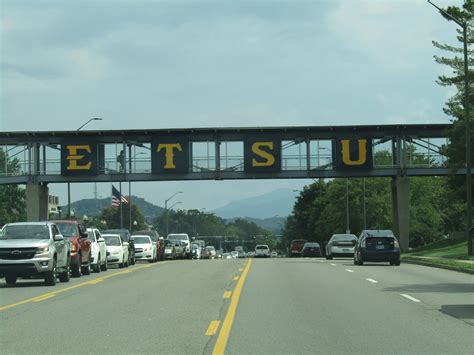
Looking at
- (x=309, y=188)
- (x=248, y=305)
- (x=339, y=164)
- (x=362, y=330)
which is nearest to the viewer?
(x=362, y=330)

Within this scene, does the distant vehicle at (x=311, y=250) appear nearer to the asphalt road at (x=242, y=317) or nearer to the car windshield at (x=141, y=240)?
the car windshield at (x=141, y=240)

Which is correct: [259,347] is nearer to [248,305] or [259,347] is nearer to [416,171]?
[248,305]

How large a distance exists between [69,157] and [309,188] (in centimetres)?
7192

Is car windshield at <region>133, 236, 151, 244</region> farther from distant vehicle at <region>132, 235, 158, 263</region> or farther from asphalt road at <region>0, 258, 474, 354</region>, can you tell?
asphalt road at <region>0, 258, 474, 354</region>

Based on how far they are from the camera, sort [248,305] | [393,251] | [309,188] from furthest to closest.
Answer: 1. [309,188]
2. [393,251]
3. [248,305]

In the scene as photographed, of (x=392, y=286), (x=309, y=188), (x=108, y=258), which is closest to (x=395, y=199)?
(x=108, y=258)

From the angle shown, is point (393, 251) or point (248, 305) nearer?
point (248, 305)

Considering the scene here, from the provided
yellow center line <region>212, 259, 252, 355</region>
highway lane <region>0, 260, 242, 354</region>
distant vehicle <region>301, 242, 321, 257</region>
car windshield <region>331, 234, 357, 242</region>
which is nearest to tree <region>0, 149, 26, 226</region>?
distant vehicle <region>301, 242, 321, 257</region>

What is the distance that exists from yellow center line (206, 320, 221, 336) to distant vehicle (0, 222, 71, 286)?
10.3 m

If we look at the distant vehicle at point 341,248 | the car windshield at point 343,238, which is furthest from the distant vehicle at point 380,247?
the car windshield at point 343,238

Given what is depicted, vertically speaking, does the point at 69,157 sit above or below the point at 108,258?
above

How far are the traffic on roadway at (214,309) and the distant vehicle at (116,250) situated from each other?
5.75 metres

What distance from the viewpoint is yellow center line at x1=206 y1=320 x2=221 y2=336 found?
496 inches

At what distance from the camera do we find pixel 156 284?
24156 mm
